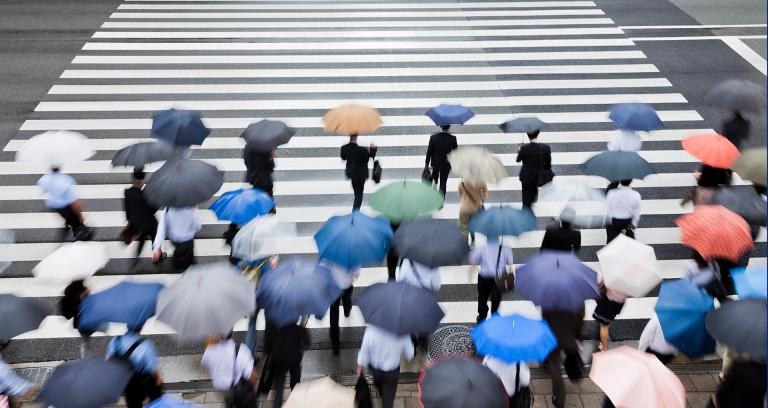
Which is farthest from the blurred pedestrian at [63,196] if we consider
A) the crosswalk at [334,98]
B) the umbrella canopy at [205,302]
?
the umbrella canopy at [205,302]

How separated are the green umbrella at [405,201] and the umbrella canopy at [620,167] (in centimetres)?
215

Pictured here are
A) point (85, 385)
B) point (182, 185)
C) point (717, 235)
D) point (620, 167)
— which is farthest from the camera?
point (620, 167)

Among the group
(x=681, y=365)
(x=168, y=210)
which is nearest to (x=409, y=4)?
(x=168, y=210)

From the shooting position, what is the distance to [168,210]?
7.49 metres

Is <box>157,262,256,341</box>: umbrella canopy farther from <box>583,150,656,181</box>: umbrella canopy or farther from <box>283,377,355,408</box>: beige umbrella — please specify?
<box>583,150,656,181</box>: umbrella canopy

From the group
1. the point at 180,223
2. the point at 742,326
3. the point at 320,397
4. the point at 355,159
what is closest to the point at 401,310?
the point at 320,397

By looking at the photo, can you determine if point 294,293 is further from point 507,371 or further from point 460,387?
point 507,371

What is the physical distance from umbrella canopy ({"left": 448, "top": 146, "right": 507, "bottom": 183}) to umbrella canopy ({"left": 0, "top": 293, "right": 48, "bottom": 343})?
14.7 ft

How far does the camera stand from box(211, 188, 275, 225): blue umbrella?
689 centimetres

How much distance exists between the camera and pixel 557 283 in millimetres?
5605

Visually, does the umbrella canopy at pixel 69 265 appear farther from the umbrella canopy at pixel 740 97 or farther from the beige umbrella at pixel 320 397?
the umbrella canopy at pixel 740 97

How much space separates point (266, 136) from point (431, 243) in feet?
11.2

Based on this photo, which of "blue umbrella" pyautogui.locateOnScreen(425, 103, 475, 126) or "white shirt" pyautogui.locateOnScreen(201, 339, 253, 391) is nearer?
"white shirt" pyautogui.locateOnScreen(201, 339, 253, 391)

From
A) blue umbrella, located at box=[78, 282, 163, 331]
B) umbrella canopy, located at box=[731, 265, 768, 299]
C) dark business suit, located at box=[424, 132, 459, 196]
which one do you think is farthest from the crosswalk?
umbrella canopy, located at box=[731, 265, 768, 299]
